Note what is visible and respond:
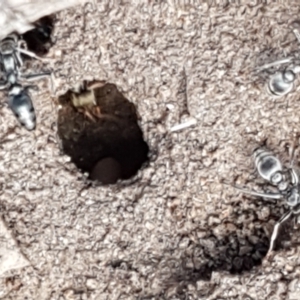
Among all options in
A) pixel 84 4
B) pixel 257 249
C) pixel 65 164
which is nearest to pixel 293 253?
pixel 257 249

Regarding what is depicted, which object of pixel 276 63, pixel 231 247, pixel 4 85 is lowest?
pixel 231 247

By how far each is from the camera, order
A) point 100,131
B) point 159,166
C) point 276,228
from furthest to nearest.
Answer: point 100,131
point 159,166
point 276,228

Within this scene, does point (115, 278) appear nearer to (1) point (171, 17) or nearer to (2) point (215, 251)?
(2) point (215, 251)

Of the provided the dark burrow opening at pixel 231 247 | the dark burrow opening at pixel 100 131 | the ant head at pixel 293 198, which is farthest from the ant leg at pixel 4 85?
the ant head at pixel 293 198

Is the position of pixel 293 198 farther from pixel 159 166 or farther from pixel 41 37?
pixel 41 37

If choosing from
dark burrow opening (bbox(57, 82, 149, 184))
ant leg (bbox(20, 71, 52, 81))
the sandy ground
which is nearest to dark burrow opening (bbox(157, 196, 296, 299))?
the sandy ground

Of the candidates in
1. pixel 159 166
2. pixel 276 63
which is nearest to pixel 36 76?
pixel 159 166

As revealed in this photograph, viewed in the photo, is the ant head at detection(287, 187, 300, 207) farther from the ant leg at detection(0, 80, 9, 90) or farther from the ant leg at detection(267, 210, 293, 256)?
the ant leg at detection(0, 80, 9, 90)

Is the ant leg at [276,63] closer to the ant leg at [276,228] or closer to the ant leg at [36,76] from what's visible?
the ant leg at [276,228]
